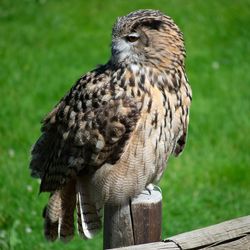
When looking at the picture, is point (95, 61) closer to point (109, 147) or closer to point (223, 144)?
point (223, 144)

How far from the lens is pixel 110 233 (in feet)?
12.5

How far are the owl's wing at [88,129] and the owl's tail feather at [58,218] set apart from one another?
2.9 inches

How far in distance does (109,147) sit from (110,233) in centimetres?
57

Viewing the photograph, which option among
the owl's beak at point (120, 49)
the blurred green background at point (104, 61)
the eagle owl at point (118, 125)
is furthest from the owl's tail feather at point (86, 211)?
the blurred green background at point (104, 61)

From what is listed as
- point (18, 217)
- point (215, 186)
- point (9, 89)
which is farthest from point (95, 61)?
point (18, 217)

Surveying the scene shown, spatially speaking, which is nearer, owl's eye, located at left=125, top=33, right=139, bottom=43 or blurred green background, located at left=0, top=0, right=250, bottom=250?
owl's eye, located at left=125, top=33, right=139, bottom=43

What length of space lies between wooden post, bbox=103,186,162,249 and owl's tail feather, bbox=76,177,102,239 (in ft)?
1.55

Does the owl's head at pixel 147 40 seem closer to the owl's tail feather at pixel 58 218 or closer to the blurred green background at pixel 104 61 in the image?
the owl's tail feather at pixel 58 218

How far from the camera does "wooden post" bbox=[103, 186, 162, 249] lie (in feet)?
12.2

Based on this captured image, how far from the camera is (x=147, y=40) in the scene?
162 inches

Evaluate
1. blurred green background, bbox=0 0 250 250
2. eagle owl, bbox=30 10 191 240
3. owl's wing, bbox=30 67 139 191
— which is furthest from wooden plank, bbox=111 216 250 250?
blurred green background, bbox=0 0 250 250

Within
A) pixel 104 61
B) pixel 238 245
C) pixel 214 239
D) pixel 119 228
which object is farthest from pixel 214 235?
pixel 104 61

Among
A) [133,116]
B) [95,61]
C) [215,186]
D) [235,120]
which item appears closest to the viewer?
[133,116]

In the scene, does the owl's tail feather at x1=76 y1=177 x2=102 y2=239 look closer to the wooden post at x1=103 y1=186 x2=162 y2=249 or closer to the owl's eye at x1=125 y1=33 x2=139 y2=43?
the wooden post at x1=103 y1=186 x2=162 y2=249
